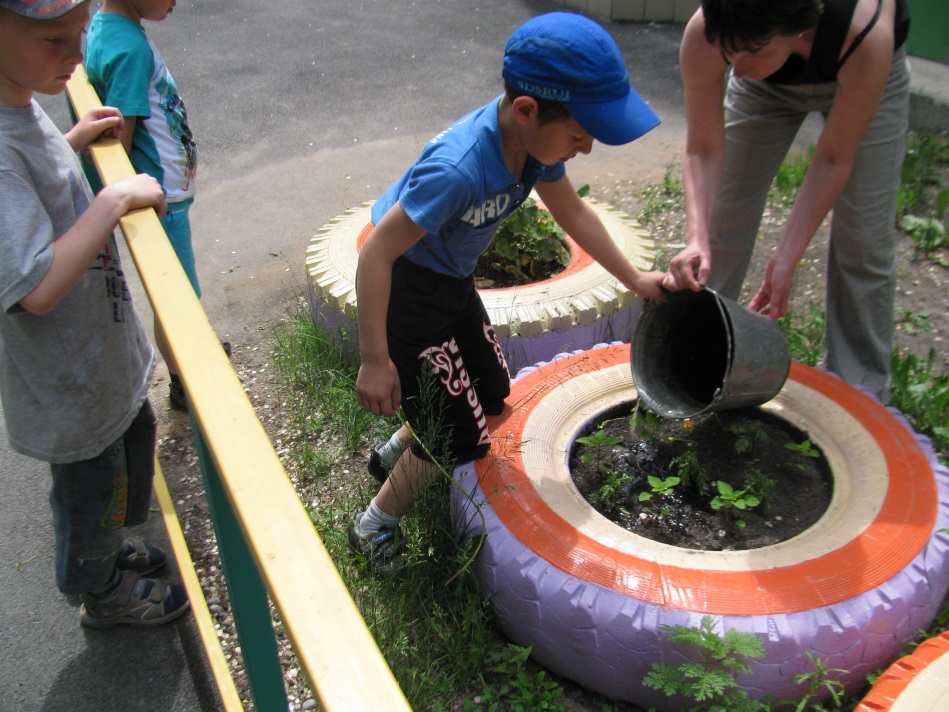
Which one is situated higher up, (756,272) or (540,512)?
(540,512)

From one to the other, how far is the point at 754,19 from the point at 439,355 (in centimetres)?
112

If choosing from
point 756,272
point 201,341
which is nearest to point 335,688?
point 201,341

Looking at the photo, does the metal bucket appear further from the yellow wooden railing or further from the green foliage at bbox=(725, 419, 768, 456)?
the yellow wooden railing

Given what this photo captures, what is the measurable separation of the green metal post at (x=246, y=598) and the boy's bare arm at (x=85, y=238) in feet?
1.86

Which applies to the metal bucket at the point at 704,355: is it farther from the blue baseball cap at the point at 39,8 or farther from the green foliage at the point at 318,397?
the blue baseball cap at the point at 39,8

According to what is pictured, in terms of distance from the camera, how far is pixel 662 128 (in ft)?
19.2

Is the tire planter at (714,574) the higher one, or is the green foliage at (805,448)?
the tire planter at (714,574)

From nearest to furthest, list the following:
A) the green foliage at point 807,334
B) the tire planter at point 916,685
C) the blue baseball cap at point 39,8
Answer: the blue baseball cap at point 39,8 → the tire planter at point 916,685 → the green foliage at point 807,334

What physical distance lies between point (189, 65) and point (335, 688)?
734cm

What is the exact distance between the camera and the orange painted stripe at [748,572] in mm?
1991

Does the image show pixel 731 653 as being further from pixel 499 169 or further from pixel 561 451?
pixel 499 169

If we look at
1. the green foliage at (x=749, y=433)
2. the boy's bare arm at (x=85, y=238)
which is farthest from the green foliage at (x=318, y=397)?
the boy's bare arm at (x=85, y=238)

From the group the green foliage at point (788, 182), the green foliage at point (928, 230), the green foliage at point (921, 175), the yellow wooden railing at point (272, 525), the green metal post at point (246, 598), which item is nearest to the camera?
the yellow wooden railing at point (272, 525)

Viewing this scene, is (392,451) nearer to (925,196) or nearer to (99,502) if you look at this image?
(99,502)
